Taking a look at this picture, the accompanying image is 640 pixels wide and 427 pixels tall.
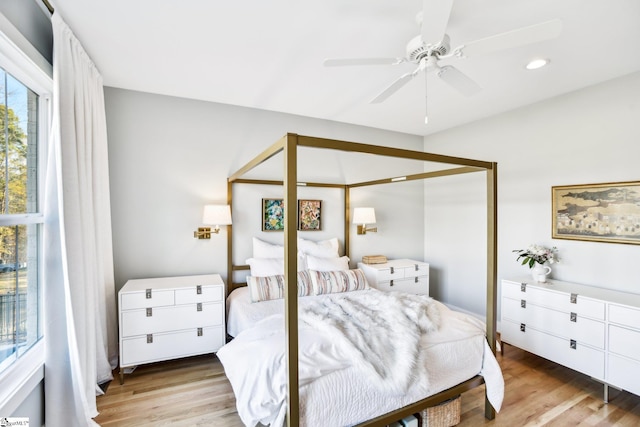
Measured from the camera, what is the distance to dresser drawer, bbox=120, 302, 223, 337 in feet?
8.18

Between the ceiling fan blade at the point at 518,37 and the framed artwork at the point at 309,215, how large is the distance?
2.49m

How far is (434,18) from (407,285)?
312 centimetres

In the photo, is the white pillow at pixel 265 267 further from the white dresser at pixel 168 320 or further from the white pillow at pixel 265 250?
the white dresser at pixel 168 320

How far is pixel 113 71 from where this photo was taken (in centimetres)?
255

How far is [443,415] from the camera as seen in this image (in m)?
1.94

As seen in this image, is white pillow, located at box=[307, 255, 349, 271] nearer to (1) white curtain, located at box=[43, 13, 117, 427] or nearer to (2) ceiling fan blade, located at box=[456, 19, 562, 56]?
(1) white curtain, located at box=[43, 13, 117, 427]

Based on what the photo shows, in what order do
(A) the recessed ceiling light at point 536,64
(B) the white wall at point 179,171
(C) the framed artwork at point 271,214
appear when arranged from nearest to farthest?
(A) the recessed ceiling light at point 536,64, (B) the white wall at point 179,171, (C) the framed artwork at point 271,214

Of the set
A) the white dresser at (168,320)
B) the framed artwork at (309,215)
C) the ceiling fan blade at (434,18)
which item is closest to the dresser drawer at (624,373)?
the ceiling fan blade at (434,18)

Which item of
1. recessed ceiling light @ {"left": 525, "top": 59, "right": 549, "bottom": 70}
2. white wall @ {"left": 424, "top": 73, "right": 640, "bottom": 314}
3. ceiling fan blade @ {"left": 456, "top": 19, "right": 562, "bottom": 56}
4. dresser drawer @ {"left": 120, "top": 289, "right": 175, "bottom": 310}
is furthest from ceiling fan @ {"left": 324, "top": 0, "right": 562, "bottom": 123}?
dresser drawer @ {"left": 120, "top": 289, "right": 175, "bottom": 310}

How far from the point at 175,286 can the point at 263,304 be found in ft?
2.60

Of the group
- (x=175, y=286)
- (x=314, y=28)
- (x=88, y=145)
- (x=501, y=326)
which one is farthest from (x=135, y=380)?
(x=501, y=326)

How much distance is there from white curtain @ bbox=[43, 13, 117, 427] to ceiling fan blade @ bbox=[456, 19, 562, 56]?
2381mm

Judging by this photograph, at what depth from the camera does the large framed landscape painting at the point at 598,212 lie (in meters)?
2.56

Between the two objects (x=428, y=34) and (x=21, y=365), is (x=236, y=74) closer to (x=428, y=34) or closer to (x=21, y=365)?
(x=428, y=34)
